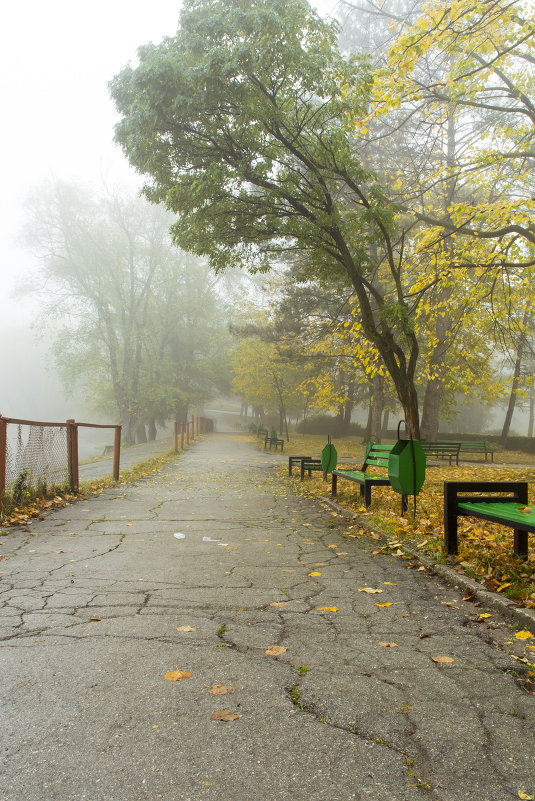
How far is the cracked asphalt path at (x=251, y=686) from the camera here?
1.95 m

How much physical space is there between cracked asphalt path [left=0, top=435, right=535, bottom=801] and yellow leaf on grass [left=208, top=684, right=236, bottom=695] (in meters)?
0.03

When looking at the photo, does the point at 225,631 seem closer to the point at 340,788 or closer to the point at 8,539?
the point at 340,788

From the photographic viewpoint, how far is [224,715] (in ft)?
7.68

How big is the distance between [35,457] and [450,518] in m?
6.03

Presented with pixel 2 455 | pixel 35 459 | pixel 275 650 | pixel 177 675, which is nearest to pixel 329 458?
pixel 35 459

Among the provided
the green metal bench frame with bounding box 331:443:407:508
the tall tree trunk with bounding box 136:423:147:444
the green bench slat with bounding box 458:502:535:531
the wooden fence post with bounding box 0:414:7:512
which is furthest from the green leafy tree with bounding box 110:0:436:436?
the tall tree trunk with bounding box 136:423:147:444

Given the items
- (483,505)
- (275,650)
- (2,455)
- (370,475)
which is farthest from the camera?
(370,475)

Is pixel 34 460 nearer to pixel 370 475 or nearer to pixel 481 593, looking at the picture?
pixel 370 475

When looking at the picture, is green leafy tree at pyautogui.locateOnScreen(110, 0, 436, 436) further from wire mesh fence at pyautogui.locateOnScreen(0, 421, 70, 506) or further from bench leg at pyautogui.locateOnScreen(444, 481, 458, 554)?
bench leg at pyautogui.locateOnScreen(444, 481, 458, 554)

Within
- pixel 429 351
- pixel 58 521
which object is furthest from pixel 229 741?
pixel 429 351

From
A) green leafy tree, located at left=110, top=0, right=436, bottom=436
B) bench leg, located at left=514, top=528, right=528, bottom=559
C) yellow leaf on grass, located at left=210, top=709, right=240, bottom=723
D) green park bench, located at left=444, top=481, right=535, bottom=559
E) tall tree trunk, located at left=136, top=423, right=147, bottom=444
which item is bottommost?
tall tree trunk, located at left=136, top=423, right=147, bottom=444

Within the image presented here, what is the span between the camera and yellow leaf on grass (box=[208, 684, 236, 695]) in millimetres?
2553

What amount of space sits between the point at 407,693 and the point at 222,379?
43.7 metres

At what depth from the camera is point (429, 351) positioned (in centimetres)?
1611
